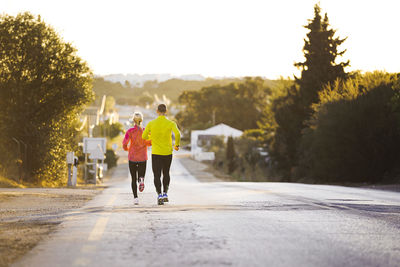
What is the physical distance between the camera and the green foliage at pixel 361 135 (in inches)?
1345

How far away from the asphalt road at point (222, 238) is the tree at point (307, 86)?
40.6 metres

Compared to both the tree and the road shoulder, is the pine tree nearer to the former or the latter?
the tree

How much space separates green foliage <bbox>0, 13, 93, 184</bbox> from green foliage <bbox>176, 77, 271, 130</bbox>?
106352 millimetres

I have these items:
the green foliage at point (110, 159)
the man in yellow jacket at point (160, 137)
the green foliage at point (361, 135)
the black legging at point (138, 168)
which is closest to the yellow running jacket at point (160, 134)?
the man in yellow jacket at point (160, 137)

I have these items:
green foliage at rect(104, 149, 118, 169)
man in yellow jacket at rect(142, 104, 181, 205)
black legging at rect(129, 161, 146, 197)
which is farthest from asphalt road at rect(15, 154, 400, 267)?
green foliage at rect(104, 149, 118, 169)

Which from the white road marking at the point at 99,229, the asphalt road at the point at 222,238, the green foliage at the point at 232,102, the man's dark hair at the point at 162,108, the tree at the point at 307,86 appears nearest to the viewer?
the asphalt road at the point at 222,238

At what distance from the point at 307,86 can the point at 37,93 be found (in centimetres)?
2914

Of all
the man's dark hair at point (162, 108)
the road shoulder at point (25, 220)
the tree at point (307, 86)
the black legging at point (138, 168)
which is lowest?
the road shoulder at point (25, 220)

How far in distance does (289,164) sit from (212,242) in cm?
4587

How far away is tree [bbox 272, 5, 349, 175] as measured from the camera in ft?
170

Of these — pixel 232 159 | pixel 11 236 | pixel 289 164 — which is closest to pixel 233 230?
pixel 11 236

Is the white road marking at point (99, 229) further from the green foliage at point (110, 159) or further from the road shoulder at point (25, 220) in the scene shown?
the green foliage at point (110, 159)

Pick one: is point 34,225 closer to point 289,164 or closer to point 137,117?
point 137,117

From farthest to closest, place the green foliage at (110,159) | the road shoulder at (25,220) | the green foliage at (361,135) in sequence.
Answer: the green foliage at (110,159), the green foliage at (361,135), the road shoulder at (25,220)
